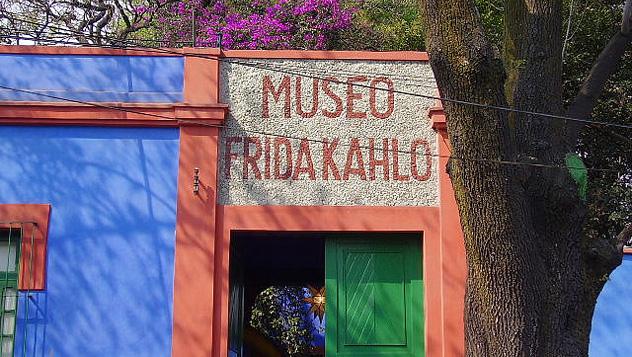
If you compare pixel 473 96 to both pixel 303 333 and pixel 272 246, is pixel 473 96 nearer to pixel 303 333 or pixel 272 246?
pixel 272 246

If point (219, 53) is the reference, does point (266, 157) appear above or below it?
below

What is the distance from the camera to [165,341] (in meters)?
8.71

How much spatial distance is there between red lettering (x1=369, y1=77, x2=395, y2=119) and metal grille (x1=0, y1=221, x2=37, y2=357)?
12.1 ft

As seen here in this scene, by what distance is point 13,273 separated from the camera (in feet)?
29.5

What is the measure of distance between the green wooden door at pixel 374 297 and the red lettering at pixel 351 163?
70 centimetres

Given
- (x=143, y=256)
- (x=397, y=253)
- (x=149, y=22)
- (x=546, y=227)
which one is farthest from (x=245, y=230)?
(x=149, y=22)

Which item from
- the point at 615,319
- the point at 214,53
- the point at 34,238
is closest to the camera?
the point at 34,238

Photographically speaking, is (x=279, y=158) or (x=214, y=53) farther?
(x=214, y=53)

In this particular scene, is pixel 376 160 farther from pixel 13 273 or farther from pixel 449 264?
pixel 13 273

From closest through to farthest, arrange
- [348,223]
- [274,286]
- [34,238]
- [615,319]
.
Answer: [34,238], [348,223], [615,319], [274,286]

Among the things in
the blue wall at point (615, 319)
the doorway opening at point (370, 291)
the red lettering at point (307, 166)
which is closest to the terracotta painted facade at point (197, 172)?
the red lettering at point (307, 166)

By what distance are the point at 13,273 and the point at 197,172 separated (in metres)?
2.12

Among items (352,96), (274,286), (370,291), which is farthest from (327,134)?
(274,286)

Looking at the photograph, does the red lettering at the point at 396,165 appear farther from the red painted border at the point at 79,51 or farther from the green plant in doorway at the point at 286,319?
the green plant in doorway at the point at 286,319
